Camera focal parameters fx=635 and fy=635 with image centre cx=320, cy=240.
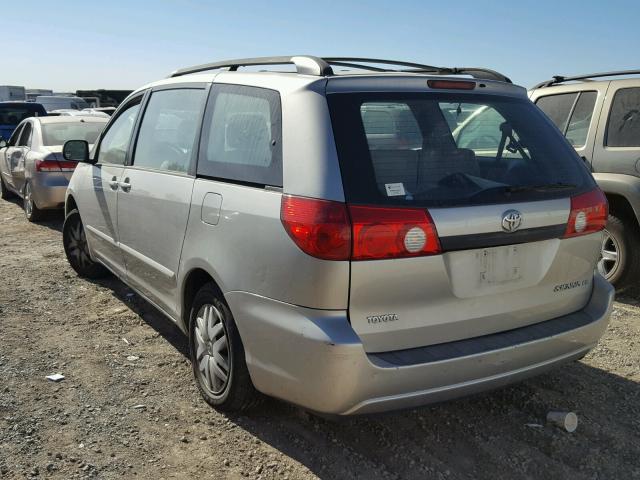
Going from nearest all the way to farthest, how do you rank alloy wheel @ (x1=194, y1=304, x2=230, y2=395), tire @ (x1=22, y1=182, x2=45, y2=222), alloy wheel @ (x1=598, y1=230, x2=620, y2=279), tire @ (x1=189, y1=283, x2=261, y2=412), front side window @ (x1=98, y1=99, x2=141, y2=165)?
tire @ (x1=189, y1=283, x2=261, y2=412)
alloy wheel @ (x1=194, y1=304, x2=230, y2=395)
front side window @ (x1=98, y1=99, x2=141, y2=165)
alloy wheel @ (x1=598, y1=230, x2=620, y2=279)
tire @ (x1=22, y1=182, x2=45, y2=222)

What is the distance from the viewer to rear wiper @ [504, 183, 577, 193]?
2863 mm

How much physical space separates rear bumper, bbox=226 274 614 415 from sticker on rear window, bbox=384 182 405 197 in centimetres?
54

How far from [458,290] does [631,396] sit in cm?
169

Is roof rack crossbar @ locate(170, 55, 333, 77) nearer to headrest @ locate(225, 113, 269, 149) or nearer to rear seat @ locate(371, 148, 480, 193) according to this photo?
headrest @ locate(225, 113, 269, 149)

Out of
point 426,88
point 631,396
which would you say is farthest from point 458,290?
point 631,396

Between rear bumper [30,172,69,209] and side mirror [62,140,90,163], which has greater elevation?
side mirror [62,140,90,163]

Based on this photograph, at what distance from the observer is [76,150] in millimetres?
5184

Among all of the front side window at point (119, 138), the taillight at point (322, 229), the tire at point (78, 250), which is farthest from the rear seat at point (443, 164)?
the tire at point (78, 250)

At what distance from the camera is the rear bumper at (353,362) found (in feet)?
8.27

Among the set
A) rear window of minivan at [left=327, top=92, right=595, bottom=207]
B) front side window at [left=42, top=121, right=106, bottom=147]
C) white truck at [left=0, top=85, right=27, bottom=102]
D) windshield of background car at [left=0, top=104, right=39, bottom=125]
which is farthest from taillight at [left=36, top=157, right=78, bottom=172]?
white truck at [left=0, top=85, right=27, bottom=102]

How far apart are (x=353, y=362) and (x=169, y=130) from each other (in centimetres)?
213

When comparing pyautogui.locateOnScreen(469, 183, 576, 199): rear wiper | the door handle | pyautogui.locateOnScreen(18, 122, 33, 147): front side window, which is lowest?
pyautogui.locateOnScreen(18, 122, 33, 147): front side window

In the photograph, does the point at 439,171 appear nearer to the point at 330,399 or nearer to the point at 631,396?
the point at 330,399

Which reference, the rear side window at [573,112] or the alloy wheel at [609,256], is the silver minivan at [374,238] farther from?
the rear side window at [573,112]
